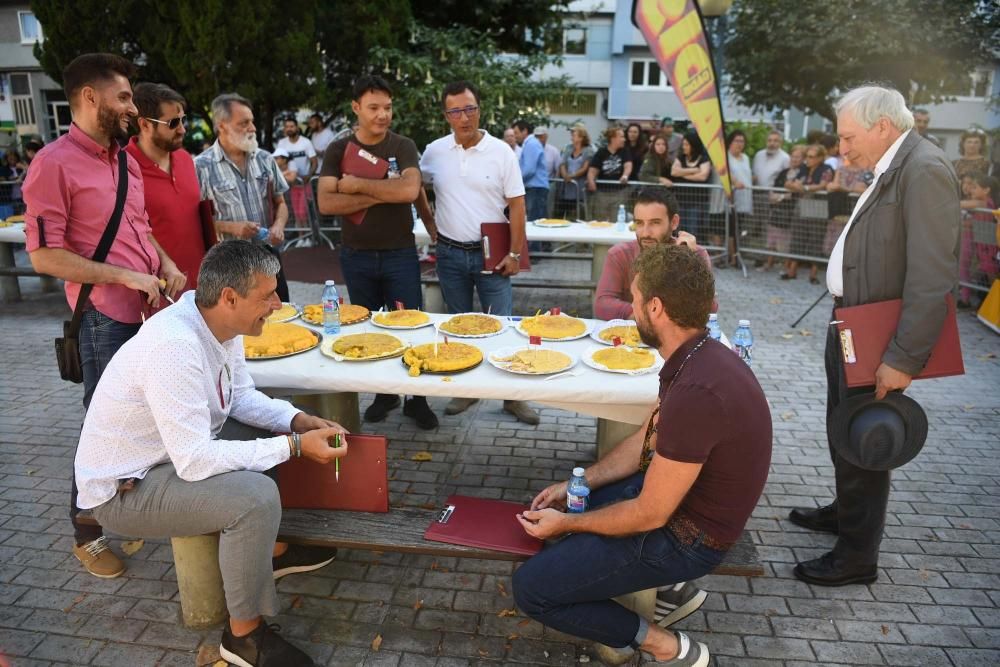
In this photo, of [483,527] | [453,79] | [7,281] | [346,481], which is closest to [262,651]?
[346,481]

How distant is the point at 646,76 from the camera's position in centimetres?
3300

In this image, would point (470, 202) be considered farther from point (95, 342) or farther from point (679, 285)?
point (679, 285)

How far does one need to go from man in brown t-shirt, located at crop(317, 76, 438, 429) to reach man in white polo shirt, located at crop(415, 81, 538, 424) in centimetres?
31

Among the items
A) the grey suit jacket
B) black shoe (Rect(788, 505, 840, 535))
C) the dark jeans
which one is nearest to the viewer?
the grey suit jacket

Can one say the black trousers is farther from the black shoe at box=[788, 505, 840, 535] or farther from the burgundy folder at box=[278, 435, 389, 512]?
the burgundy folder at box=[278, 435, 389, 512]

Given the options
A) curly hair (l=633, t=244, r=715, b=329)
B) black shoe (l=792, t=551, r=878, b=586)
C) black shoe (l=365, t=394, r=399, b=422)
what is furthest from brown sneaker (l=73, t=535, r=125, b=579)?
black shoe (l=792, t=551, r=878, b=586)

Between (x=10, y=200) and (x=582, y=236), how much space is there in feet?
35.3

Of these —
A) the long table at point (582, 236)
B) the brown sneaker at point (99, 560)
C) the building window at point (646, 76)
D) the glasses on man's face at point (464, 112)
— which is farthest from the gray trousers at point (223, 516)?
the building window at point (646, 76)

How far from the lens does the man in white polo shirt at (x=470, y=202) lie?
202 inches

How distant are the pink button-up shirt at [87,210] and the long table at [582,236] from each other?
13.3 feet

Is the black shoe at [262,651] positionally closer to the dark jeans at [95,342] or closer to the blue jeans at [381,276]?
the dark jeans at [95,342]

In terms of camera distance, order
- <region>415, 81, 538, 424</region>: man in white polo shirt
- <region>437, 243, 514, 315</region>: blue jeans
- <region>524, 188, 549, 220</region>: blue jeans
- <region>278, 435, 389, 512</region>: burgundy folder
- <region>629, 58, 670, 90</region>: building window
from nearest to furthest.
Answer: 1. <region>278, 435, 389, 512</region>: burgundy folder
2. <region>415, 81, 538, 424</region>: man in white polo shirt
3. <region>437, 243, 514, 315</region>: blue jeans
4. <region>524, 188, 549, 220</region>: blue jeans
5. <region>629, 58, 670, 90</region>: building window

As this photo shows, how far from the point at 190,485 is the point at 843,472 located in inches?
117

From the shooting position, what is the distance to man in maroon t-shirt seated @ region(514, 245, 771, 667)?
7.72 feet
